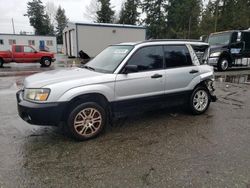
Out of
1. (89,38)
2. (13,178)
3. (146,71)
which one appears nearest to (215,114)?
(146,71)

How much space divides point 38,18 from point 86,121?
6646cm

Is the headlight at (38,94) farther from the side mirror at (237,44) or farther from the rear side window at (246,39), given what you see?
the rear side window at (246,39)

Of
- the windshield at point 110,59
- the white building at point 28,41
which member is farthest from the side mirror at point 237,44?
the white building at point 28,41

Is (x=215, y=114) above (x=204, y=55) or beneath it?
beneath

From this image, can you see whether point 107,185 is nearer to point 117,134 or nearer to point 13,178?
point 13,178

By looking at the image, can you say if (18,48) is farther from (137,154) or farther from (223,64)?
(137,154)

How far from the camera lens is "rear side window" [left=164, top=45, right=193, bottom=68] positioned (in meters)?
4.78

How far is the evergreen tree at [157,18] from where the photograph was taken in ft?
147

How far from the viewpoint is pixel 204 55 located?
216 inches

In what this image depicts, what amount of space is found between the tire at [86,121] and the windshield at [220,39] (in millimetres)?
12501

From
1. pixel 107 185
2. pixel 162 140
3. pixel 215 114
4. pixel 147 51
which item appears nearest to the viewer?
pixel 107 185

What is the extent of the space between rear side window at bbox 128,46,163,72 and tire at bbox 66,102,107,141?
1143 millimetres

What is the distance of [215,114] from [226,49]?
32.3 ft

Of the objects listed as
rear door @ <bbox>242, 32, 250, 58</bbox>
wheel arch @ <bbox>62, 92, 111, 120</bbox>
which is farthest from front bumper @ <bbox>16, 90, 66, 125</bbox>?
rear door @ <bbox>242, 32, 250, 58</bbox>
